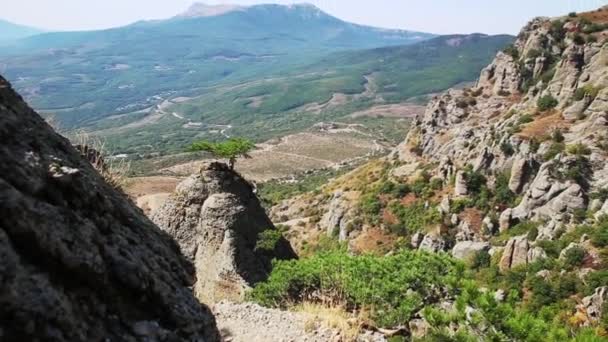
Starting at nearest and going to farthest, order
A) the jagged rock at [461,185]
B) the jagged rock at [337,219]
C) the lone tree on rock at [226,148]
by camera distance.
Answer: the lone tree on rock at [226,148] < the jagged rock at [461,185] < the jagged rock at [337,219]

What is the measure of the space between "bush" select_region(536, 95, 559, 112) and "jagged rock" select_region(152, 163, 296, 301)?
40632 mm

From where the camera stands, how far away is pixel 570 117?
160 ft

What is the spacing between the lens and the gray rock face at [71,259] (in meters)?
3.92

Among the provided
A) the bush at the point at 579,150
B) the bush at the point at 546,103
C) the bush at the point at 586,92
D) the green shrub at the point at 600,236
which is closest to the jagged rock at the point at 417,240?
the bush at the point at 579,150

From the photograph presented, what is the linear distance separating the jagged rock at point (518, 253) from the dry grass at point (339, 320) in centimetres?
2730

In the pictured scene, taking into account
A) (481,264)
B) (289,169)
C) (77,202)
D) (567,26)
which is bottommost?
(289,169)

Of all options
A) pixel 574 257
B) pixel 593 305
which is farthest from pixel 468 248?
pixel 593 305

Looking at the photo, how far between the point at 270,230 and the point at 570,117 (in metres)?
37.8

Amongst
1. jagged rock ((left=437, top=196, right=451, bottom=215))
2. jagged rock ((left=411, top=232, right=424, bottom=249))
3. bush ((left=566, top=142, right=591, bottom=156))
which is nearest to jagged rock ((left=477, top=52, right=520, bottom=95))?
jagged rock ((left=437, top=196, right=451, bottom=215))

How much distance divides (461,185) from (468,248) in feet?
38.7

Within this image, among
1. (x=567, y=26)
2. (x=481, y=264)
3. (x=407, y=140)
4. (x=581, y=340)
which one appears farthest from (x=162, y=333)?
(x=407, y=140)

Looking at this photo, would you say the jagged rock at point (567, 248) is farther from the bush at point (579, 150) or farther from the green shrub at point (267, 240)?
the green shrub at point (267, 240)

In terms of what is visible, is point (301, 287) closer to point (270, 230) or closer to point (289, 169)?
point (270, 230)

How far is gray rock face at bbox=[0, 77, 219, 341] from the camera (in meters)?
3.92
